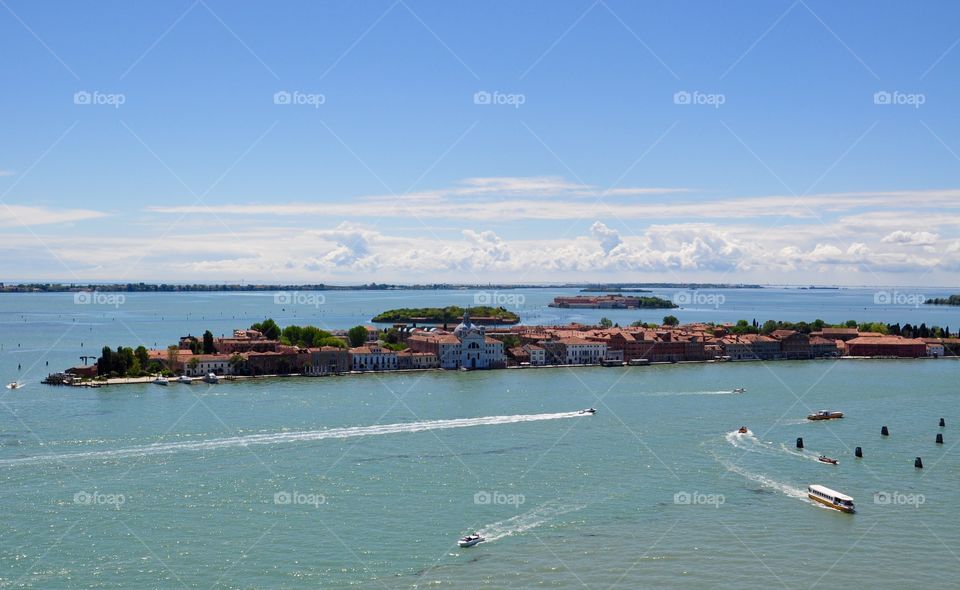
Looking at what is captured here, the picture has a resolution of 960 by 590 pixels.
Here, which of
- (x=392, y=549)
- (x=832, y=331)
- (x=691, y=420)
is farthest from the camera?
(x=832, y=331)

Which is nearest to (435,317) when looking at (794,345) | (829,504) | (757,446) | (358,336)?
(358,336)

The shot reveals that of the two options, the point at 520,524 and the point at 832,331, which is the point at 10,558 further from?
the point at 832,331

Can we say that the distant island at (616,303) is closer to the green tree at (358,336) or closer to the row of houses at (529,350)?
the row of houses at (529,350)

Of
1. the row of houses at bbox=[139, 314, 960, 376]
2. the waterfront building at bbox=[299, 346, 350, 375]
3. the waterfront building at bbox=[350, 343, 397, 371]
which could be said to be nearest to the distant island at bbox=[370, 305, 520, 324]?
the row of houses at bbox=[139, 314, 960, 376]

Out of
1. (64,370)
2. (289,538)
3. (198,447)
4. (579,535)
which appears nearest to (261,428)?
(198,447)

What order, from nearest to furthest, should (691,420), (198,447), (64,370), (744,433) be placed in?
(198,447)
(744,433)
(691,420)
(64,370)

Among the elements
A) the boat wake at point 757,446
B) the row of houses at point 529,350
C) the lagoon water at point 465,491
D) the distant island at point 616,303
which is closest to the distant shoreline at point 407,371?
the row of houses at point 529,350

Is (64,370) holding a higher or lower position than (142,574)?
higher
